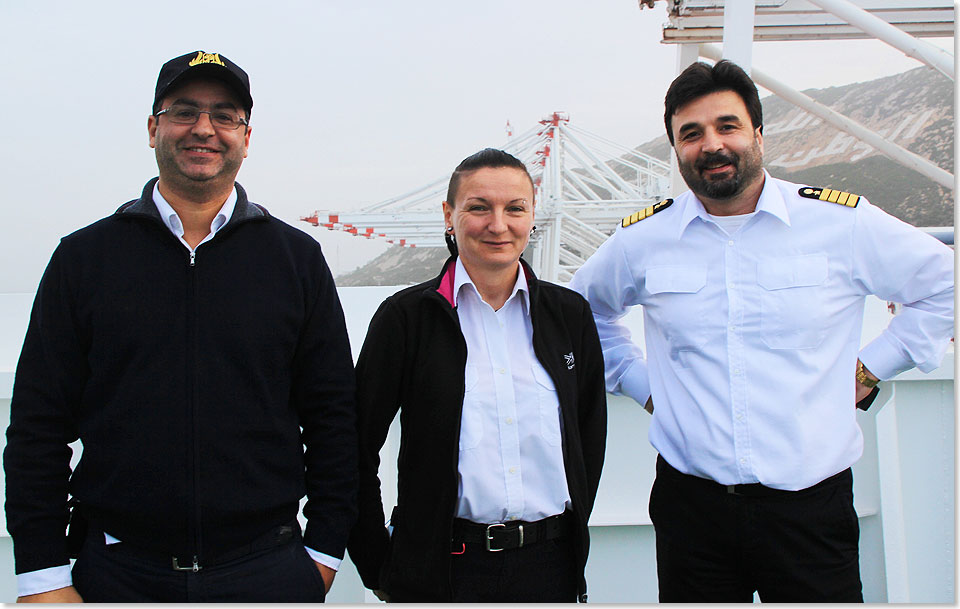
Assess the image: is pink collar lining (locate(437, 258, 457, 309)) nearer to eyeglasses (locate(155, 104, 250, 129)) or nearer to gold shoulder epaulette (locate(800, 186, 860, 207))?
eyeglasses (locate(155, 104, 250, 129))

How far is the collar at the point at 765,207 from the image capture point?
60.4 inches

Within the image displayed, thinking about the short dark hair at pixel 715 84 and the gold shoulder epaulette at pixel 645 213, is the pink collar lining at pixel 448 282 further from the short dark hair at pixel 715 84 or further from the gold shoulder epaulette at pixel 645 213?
the short dark hair at pixel 715 84

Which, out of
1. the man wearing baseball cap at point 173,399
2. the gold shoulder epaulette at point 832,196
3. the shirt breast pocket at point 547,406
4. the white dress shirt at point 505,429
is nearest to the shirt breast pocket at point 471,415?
the white dress shirt at point 505,429

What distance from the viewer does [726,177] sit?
4.92 feet

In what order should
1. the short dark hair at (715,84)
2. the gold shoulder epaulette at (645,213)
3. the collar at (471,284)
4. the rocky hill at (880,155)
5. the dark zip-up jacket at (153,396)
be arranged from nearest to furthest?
the dark zip-up jacket at (153,396) < the collar at (471,284) < the short dark hair at (715,84) < the gold shoulder epaulette at (645,213) < the rocky hill at (880,155)

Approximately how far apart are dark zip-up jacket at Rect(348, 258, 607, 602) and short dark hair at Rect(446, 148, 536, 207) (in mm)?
163

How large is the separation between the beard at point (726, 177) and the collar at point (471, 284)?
1.56 feet

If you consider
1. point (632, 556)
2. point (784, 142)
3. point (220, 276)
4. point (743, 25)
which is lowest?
point (632, 556)

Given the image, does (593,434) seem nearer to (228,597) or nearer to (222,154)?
(228,597)

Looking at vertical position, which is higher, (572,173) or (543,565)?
(572,173)

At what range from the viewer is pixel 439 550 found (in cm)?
129

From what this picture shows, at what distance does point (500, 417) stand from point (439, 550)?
11.3 inches

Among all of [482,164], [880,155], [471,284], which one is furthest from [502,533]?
[880,155]

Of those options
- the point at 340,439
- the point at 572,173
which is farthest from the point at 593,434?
the point at 572,173
